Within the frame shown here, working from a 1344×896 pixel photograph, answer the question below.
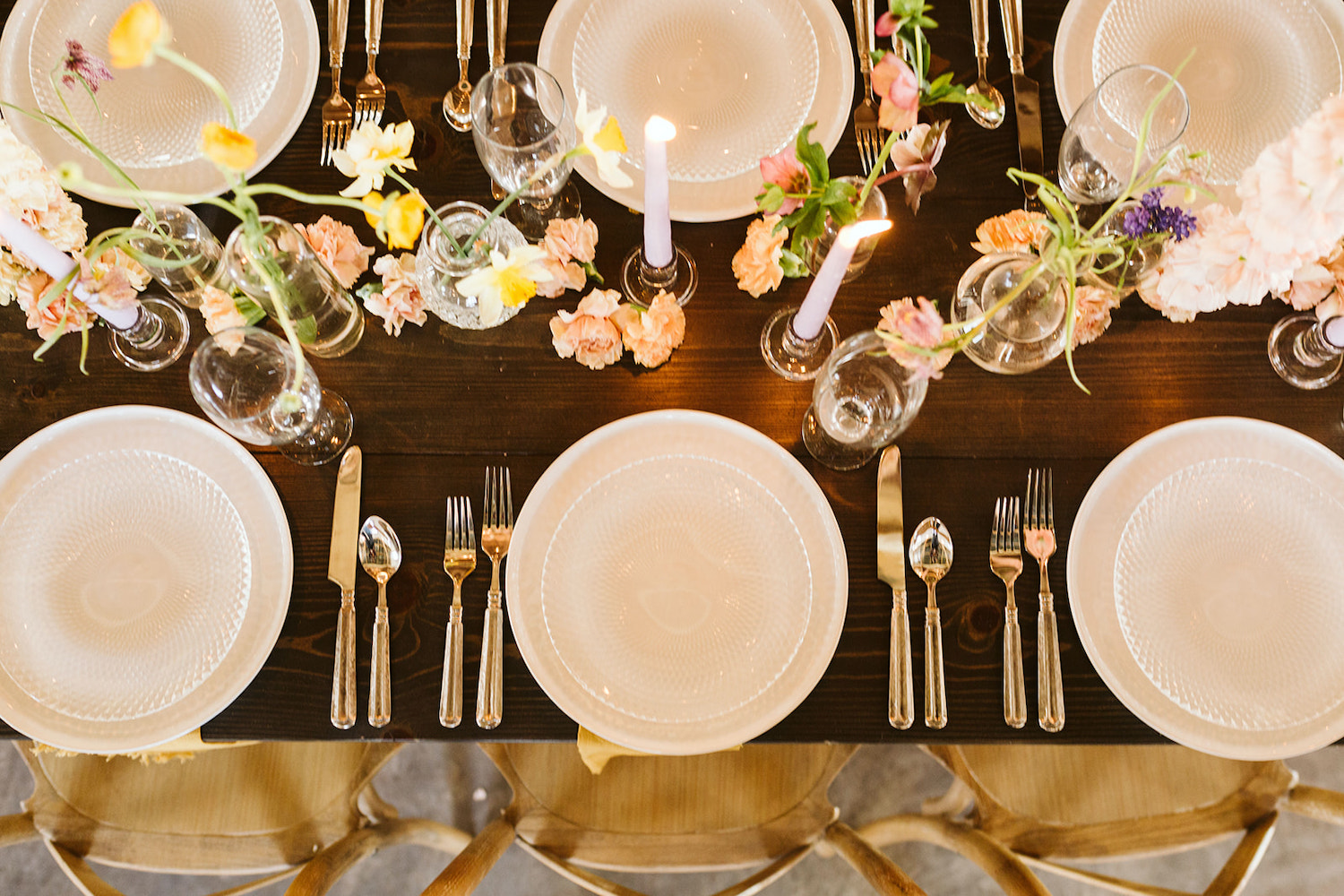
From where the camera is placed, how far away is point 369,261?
1.20 m

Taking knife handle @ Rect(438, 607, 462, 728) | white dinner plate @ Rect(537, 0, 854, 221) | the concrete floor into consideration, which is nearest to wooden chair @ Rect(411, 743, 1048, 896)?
knife handle @ Rect(438, 607, 462, 728)

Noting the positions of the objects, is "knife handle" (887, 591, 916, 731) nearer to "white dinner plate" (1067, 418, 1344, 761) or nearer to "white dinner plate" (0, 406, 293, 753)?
"white dinner plate" (1067, 418, 1344, 761)

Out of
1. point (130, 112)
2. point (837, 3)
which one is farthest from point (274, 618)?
point (837, 3)

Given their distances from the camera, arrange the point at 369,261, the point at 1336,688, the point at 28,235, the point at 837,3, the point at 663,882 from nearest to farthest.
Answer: the point at 28,235 < the point at 1336,688 < the point at 369,261 < the point at 837,3 < the point at 663,882

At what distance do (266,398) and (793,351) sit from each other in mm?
709

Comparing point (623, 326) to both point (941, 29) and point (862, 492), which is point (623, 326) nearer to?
point (862, 492)

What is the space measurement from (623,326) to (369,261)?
1.23ft

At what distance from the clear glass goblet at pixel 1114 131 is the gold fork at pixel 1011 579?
472mm

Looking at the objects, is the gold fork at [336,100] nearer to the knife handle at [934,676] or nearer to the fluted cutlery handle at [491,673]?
the fluted cutlery handle at [491,673]

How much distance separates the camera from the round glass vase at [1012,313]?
3.75 feet

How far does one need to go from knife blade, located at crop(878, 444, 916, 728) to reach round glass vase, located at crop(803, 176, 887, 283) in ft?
0.87

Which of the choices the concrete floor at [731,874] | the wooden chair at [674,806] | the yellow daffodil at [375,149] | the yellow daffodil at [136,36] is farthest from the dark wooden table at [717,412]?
the concrete floor at [731,874]

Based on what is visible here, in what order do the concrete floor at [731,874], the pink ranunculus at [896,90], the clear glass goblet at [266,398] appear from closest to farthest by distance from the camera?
the pink ranunculus at [896,90]
the clear glass goblet at [266,398]
the concrete floor at [731,874]

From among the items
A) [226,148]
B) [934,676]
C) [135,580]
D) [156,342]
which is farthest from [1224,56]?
[135,580]
